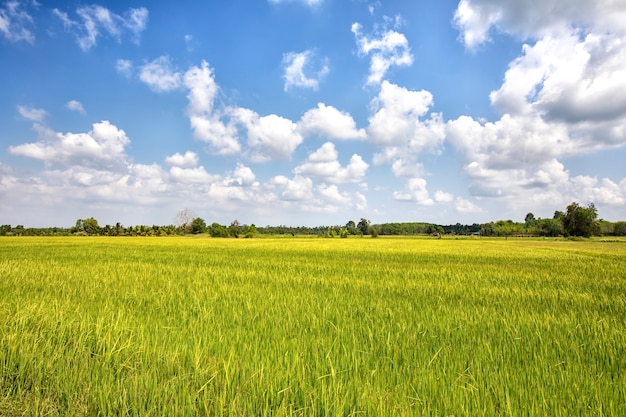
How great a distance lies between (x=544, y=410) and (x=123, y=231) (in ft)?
319

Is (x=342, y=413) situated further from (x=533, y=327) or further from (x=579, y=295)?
(x=579, y=295)

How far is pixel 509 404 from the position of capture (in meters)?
2.19

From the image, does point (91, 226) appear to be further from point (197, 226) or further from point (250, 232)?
point (250, 232)

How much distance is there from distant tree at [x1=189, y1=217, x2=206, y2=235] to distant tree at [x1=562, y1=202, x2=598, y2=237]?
4409 inches

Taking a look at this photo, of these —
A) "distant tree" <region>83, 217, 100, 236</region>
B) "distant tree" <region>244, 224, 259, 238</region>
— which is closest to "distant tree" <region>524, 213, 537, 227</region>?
"distant tree" <region>244, 224, 259, 238</region>

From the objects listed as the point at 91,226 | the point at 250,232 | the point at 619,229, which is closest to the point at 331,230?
the point at 250,232

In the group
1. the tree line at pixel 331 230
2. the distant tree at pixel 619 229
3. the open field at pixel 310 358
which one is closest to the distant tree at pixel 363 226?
the tree line at pixel 331 230

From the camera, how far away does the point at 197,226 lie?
106250mm

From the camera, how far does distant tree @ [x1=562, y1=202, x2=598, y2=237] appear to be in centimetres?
9000

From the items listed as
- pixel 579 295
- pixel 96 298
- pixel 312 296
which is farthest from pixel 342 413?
pixel 579 295

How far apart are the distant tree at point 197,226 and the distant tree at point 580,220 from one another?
111980 millimetres

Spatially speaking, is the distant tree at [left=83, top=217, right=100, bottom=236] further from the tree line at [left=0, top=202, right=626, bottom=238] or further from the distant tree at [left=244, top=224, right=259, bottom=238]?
the distant tree at [left=244, top=224, right=259, bottom=238]

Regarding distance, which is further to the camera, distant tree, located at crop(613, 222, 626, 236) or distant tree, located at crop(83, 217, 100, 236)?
distant tree, located at crop(613, 222, 626, 236)

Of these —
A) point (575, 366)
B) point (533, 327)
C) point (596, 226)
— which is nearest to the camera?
point (575, 366)
